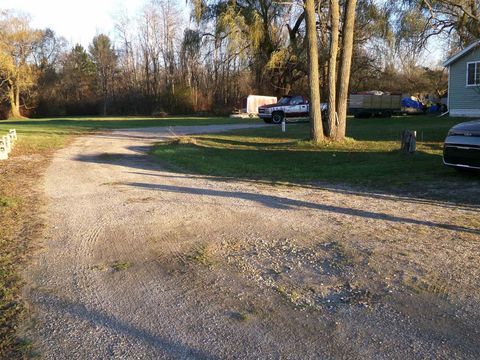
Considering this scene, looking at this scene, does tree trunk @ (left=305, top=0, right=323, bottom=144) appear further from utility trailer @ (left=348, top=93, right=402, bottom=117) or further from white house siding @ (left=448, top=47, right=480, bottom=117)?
utility trailer @ (left=348, top=93, right=402, bottom=117)

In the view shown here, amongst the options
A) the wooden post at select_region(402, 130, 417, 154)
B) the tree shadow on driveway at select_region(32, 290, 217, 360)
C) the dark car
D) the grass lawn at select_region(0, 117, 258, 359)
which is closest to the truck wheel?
the wooden post at select_region(402, 130, 417, 154)

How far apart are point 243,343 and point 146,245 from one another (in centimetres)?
253

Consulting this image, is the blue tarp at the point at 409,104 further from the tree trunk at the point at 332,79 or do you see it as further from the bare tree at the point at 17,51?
the bare tree at the point at 17,51

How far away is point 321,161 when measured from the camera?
1316 cm

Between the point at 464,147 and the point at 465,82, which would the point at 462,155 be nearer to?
the point at 464,147

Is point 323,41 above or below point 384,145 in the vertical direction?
above

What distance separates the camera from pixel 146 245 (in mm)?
5543

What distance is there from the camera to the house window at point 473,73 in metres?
27.7

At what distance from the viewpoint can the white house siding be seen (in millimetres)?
27750

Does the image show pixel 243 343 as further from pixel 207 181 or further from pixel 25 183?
pixel 25 183

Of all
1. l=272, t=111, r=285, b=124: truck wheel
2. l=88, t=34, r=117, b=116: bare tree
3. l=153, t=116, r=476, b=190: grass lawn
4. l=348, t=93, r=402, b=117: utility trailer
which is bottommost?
l=153, t=116, r=476, b=190: grass lawn

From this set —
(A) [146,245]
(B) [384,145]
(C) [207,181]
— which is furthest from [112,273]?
(B) [384,145]

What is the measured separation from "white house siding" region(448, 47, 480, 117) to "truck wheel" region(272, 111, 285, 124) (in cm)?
1060

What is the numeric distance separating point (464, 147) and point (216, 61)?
46434 millimetres
